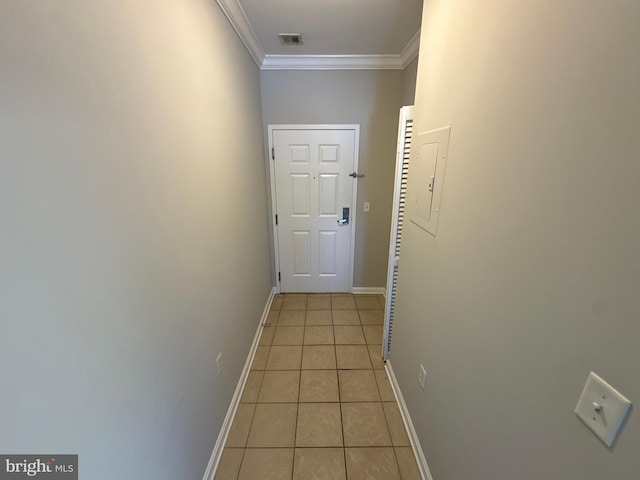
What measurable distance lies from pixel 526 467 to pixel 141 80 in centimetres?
167

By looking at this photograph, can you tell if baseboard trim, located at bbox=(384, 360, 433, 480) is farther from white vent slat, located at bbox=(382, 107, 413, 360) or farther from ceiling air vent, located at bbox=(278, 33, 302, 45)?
ceiling air vent, located at bbox=(278, 33, 302, 45)

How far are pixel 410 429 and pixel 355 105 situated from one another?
2827mm

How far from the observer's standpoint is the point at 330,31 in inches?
83.7

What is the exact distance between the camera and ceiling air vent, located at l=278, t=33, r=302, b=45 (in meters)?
2.17

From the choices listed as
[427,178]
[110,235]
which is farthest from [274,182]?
[110,235]

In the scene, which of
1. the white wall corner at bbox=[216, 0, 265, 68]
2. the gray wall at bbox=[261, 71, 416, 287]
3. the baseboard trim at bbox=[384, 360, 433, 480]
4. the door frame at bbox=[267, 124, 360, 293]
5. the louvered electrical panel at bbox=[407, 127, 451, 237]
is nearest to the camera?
the louvered electrical panel at bbox=[407, 127, 451, 237]

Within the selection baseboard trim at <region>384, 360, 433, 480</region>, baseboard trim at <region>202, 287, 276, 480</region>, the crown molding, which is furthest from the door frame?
baseboard trim at <region>384, 360, 433, 480</region>

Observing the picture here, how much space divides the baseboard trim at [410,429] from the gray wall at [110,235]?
1.15 m

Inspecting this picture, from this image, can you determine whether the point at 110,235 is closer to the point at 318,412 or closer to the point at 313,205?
the point at 318,412

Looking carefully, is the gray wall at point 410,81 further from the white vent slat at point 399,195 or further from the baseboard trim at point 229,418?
the baseboard trim at point 229,418

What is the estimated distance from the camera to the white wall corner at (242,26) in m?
1.68

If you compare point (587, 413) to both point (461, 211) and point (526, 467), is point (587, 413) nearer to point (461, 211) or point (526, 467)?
point (526, 467)

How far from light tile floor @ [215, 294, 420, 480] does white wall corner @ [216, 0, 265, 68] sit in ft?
8.36

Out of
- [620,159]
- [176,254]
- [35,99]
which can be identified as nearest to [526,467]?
[620,159]
